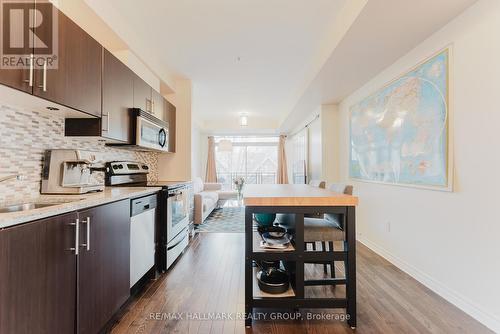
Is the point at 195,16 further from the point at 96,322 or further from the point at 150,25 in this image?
the point at 96,322

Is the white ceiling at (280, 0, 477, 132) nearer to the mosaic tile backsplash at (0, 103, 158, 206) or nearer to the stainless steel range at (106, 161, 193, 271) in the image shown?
the stainless steel range at (106, 161, 193, 271)

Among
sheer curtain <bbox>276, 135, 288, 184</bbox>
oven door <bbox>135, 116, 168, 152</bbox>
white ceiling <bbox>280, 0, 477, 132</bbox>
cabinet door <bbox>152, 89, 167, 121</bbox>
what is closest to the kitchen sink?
oven door <bbox>135, 116, 168, 152</bbox>

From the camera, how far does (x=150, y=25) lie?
2.46 m

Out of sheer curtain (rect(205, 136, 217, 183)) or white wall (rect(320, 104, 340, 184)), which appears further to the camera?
sheer curtain (rect(205, 136, 217, 183))

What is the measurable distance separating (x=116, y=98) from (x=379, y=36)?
96.4 inches

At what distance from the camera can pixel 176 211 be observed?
272 cm

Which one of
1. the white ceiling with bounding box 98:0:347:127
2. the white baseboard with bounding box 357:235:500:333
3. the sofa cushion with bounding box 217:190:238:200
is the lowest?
the white baseboard with bounding box 357:235:500:333

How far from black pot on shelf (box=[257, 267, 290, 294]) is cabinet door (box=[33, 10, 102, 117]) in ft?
5.92

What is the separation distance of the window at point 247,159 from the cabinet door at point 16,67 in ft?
22.9

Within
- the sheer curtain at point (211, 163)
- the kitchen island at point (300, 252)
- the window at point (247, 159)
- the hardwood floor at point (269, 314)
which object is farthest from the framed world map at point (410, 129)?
the sheer curtain at point (211, 163)

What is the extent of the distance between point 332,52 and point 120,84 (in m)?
2.13

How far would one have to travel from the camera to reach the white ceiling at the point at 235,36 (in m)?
2.17

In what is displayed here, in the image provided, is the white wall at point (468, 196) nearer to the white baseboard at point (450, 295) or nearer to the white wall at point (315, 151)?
the white baseboard at point (450, 295)

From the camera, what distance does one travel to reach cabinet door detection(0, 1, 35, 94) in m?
1.12
